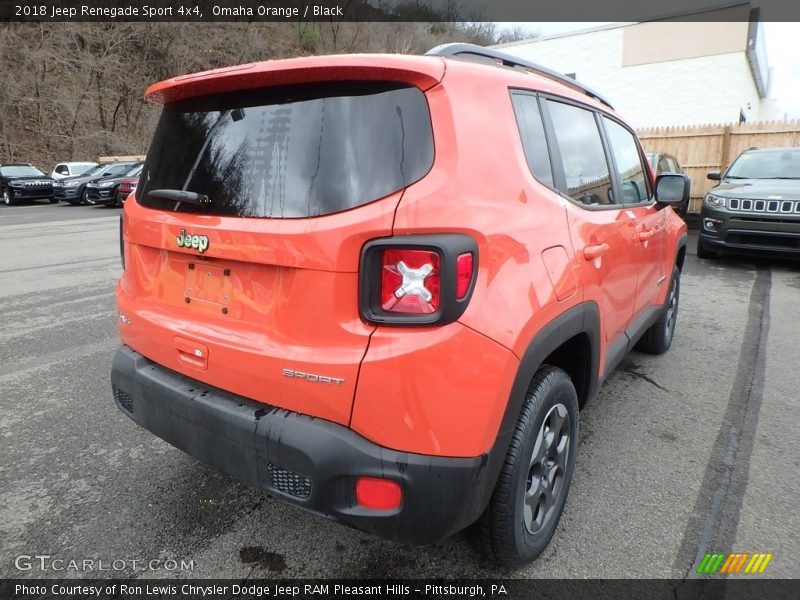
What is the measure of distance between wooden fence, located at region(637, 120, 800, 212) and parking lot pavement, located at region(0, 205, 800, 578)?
10431 millimetres

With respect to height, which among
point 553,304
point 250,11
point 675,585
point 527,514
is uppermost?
point 250,11

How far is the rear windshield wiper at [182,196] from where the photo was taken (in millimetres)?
1934

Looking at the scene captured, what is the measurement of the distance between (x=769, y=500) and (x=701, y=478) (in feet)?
0.94

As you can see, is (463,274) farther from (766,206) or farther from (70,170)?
(70,170)

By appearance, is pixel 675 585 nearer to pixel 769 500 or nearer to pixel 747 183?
pixel 769 500

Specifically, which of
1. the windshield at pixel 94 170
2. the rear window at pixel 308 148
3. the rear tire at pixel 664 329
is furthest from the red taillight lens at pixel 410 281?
the windshield at pixel 94 170

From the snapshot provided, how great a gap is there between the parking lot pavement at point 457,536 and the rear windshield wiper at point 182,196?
1.38m

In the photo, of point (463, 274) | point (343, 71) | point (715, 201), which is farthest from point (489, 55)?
point (715, 201)

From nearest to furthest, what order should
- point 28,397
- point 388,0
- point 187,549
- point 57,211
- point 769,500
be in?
point 187,549 < point 769,500 < point 28,397 < point 57,211 < point 388,0

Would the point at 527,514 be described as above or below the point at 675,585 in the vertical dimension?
above

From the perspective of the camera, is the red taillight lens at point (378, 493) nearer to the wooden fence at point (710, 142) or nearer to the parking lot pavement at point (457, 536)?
the parking lot pavement at point (457, 536)

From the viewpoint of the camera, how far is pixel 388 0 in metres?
38.0

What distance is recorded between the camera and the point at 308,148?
68.1 inches

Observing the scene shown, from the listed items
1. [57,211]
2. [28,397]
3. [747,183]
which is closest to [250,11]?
[57,211]
